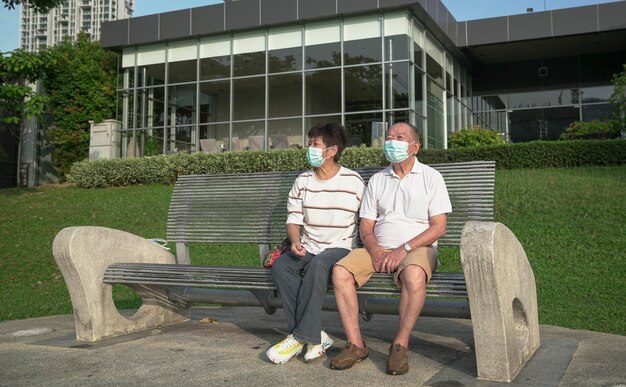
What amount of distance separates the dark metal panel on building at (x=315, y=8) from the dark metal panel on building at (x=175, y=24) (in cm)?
384

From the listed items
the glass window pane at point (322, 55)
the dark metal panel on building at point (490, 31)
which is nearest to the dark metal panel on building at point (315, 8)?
the glass window pane at point (322, 55)

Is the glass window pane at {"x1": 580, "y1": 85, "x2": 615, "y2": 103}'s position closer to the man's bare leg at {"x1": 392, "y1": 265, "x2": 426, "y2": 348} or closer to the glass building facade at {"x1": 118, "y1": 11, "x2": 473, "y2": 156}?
the glass building facade at {"x1": 118, "y1": 11, "x2": 473, "y2": 156}

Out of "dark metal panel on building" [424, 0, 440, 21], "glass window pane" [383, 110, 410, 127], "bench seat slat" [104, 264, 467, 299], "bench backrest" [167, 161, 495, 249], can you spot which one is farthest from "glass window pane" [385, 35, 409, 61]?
"bench seat slat" [104, 264, 467, 299]

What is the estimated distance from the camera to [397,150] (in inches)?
153

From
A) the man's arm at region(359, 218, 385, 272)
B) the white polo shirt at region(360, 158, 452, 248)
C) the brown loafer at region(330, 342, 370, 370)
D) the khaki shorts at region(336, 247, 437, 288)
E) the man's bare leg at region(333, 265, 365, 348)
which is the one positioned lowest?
the brown loafer at region(330, 342, 370, 370)

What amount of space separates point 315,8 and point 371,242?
1484 centimetres

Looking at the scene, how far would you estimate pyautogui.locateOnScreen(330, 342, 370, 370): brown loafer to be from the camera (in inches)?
136

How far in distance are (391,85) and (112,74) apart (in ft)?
38.1

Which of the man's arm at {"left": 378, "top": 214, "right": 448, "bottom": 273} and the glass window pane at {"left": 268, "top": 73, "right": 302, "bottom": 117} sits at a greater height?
the glass window pane at {"left": 268, "top": 73, "right": 302, "bottom": 117}

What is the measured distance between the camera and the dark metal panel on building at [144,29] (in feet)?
64.9

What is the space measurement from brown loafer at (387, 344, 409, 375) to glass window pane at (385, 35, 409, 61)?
14442 millimetres

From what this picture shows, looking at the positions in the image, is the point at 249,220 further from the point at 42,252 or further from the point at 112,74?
the point at 112,74

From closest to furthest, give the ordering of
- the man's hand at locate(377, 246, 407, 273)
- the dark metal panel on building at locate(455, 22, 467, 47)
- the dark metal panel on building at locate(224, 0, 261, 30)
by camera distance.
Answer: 1. the man's hand at locate(377, 246, 407, 273)
2. the dark metal panel on building at locate(224, 0, 261, 30)
3. the dark metal panel on building at locate(455, 22, 467, 47)

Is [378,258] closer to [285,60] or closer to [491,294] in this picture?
[491,294]
